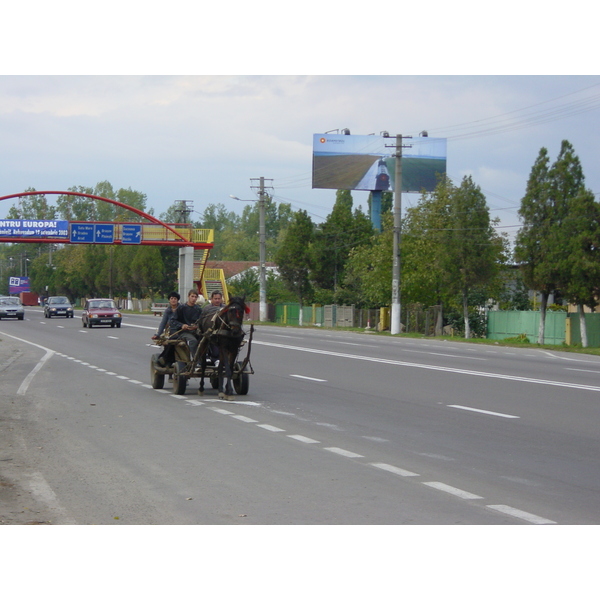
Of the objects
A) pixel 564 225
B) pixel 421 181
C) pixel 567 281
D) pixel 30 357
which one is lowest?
pixel 30 357

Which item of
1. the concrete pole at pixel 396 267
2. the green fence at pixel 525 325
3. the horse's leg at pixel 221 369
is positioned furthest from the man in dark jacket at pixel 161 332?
the concrete pole at pixel 396 267

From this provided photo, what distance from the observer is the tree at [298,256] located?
6612cm

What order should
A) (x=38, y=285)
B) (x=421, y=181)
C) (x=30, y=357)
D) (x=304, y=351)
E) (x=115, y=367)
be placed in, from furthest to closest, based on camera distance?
(x=38, y=285), (x=421, y=181), (x=304, y=351), (x=30, y=357), (x=115, y=367)

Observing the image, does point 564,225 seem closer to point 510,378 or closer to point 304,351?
point 304,351

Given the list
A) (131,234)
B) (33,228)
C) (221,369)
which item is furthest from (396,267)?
(221,369)

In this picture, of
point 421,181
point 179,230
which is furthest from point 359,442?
point 421,181

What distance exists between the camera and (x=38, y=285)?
148 metres

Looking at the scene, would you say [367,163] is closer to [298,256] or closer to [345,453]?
[298,256]

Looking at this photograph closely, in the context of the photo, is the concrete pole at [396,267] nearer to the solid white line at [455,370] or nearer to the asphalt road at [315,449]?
the solid white line at [455,370]

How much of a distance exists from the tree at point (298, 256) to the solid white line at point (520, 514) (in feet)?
192

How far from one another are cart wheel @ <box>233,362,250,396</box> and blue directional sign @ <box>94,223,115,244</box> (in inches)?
2082

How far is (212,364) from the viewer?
53.1 ft

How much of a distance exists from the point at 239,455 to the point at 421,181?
68162 millimetres

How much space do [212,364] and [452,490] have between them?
882cm
